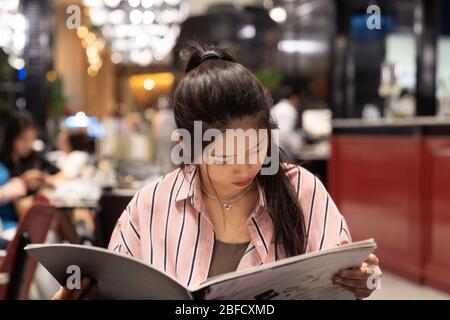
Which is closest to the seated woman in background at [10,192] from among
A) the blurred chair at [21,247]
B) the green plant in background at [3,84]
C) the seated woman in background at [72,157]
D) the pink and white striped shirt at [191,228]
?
the seated woman in background at [72,157]

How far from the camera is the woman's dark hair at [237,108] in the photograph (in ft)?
4.43

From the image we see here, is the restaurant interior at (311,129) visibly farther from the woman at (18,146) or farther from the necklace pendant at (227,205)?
the necklace pendant at (227,205)

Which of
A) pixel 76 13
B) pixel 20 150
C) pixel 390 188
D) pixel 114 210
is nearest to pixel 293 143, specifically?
pixel 390 188

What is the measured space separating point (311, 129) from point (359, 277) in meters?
9.47

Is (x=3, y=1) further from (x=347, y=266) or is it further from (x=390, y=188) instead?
(x=347, y=266)

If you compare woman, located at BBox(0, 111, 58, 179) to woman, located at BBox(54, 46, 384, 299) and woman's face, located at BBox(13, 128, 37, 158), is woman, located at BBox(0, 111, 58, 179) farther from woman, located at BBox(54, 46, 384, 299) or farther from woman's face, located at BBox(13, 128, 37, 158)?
woman, located at BBox(54, 46, 384, 299)

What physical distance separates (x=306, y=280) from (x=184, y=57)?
67 cm

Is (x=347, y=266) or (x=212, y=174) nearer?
(x=347, y=266)

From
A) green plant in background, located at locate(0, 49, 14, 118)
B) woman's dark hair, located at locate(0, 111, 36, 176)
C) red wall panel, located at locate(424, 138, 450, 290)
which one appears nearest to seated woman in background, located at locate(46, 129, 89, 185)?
woman's dark hair, located at locate(0, 111, 36, 176)

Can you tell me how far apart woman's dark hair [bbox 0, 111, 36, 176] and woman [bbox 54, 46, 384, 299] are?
3.40 m

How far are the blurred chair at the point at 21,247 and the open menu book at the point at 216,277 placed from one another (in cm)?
143

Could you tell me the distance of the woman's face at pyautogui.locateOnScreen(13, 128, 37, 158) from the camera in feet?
15.6

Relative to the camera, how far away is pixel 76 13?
2707 mm

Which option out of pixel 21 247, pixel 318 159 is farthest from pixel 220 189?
pixel 318 159
